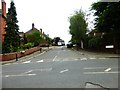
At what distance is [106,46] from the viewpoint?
51.5m

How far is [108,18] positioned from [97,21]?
4.26m

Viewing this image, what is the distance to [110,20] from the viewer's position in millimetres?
46156

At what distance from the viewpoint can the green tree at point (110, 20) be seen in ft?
148

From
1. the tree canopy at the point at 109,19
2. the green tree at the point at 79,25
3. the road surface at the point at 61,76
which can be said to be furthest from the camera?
the green tree at the point at 79,25

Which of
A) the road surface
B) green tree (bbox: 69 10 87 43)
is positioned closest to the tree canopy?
the road surface

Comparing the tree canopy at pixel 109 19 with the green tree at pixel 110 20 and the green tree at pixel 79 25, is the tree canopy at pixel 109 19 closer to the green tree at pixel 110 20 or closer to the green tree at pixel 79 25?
the green tree at pixel 110 20

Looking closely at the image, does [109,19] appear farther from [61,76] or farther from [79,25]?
[79,25]

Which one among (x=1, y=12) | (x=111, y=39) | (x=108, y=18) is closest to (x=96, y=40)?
(x=111, y=39)

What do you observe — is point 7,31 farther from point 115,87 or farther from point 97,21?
point 115,87

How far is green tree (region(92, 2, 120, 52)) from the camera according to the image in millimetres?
45053

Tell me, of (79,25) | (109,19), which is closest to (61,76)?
(109,19)

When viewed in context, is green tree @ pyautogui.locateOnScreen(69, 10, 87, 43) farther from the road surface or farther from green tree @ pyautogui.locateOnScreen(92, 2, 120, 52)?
the road surface

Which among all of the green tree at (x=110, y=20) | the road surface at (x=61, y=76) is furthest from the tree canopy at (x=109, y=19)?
the road surface at (x=61, y=76)

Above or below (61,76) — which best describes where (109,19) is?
above
